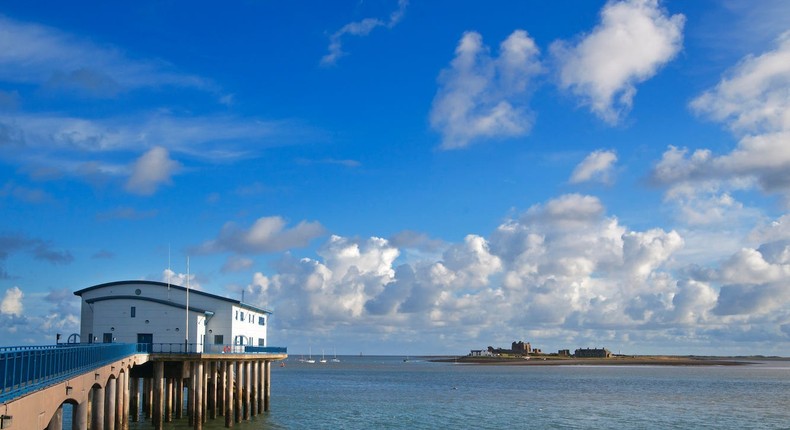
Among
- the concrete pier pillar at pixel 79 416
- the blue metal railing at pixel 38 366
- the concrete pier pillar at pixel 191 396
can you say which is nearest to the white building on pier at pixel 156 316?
the concrete pier pillar at pixel 191 396

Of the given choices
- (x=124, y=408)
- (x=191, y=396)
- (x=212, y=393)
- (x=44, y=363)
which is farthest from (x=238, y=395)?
(x=44, y=363)

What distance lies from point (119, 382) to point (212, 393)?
16.9m

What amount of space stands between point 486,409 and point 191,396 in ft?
116

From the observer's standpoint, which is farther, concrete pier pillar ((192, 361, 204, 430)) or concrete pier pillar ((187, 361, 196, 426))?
concrete pier pillar ((187, 361, 196, 426))

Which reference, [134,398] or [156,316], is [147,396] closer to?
[134,398]

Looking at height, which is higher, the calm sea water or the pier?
the pier

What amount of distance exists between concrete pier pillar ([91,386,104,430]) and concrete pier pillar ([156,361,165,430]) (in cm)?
1212

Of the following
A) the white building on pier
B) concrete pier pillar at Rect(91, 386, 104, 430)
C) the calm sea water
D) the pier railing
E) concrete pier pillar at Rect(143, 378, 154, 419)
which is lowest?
the calm sea water

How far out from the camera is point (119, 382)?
137ft

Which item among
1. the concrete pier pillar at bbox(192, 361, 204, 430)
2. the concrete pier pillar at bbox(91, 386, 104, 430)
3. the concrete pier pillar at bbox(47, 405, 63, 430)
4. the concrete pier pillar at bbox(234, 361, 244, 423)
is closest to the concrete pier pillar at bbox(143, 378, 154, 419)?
the concrete pier pillar at bbox(234, 361, 244, 423)

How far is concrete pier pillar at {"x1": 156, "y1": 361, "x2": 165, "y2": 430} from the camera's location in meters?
47.8

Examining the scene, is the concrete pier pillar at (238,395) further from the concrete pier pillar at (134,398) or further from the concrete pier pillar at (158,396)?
the concrete pier pillar at (134,398)

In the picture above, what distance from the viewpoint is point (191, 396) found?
164ft

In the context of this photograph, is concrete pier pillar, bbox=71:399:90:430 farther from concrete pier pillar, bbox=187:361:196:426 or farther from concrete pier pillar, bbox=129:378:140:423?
concrete pier pillar, bbox=129:378:140:423
